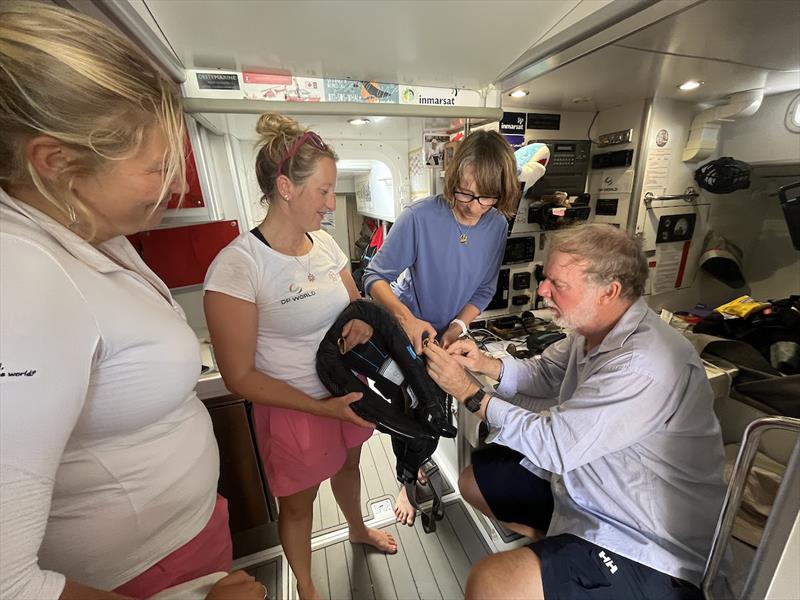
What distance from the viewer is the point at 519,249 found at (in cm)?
200

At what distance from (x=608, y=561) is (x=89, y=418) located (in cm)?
116

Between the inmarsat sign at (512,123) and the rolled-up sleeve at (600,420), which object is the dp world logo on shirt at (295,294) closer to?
the rolled-up sleeve at (600,420)

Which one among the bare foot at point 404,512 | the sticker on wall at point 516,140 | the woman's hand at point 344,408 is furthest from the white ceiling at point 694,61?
the bare foot at point 404,512

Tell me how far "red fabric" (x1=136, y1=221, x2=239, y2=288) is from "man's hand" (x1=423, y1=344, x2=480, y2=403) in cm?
128

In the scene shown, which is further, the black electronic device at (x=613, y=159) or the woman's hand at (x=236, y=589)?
the black electronic device at (x=613, y=159)

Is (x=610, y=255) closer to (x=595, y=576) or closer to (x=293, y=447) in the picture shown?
(x=595, y=576)

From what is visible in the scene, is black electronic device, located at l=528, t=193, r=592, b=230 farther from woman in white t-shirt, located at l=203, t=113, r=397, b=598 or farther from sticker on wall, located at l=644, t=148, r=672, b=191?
woman in white t-shirt, located at l=203, t=113, r=397, b=598

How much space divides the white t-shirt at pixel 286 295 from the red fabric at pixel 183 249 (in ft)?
2.93

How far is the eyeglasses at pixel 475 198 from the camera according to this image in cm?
121

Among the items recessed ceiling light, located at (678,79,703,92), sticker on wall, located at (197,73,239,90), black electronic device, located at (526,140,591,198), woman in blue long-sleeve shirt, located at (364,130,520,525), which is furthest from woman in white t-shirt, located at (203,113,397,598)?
recessed ceiling light, located at (678,79,703,92)

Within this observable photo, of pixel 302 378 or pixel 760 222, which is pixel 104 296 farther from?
pixel 760 222

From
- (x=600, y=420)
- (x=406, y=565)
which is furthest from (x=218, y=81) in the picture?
(x=406, y=565)

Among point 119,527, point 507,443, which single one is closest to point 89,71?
point 119,527

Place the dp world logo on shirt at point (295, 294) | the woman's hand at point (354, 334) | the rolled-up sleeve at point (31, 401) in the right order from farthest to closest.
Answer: the woman's hand at point (354, 334)
the dp world logo on shirt at point (295, 294)
the rolled-up sleeve at point (31, 401)
